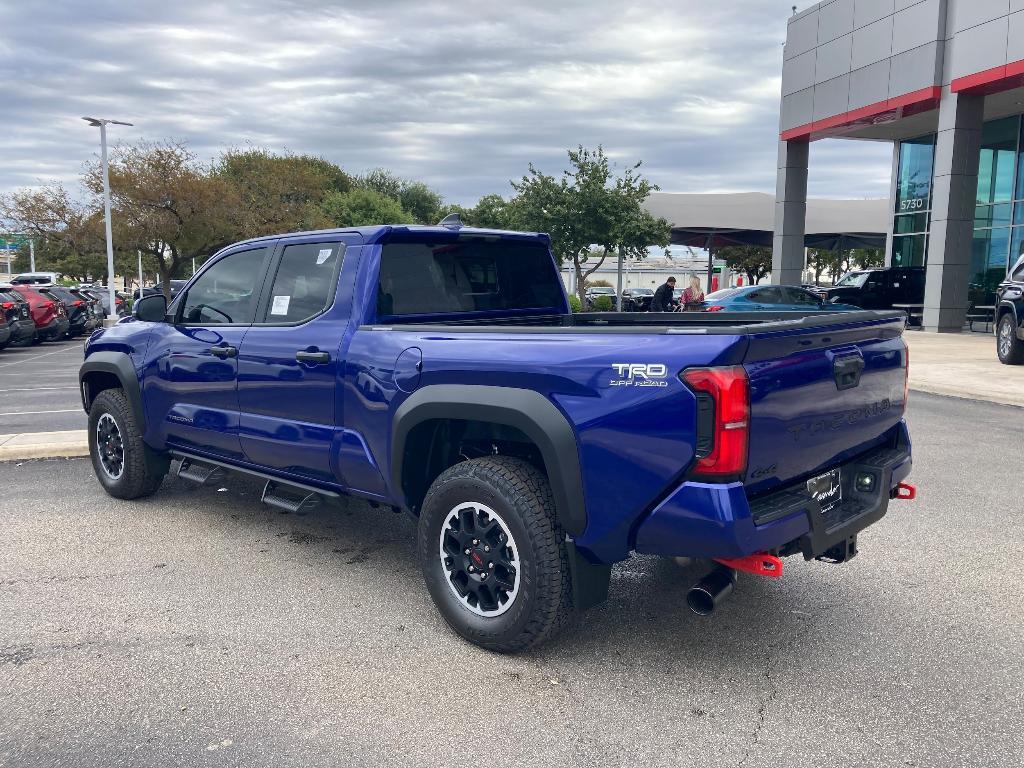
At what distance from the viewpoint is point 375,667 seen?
11.5ft

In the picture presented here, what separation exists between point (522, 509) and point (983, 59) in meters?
22.1

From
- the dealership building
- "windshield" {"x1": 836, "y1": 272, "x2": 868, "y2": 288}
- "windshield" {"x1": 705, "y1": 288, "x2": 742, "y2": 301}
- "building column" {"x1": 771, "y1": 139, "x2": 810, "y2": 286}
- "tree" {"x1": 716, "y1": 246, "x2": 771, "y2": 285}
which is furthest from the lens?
"tree" {"x1": 716, "y1": 246, "x2": 771, "y2": 285}

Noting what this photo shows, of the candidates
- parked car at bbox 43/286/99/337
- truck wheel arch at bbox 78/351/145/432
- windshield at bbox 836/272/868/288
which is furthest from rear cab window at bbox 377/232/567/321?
windshield at bbox 836/272/868/288

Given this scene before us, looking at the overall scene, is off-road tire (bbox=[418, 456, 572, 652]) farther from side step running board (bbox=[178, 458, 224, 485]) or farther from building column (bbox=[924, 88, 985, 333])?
building column (bbox=[924, 88, 985, 333])

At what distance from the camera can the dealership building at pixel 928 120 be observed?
2102 centimetres

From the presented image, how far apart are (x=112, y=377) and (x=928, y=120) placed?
86.6 ft

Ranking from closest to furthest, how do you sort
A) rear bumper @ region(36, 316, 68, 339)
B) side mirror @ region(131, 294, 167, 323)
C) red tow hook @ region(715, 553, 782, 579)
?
red tow hook @ region(715, 553, 782, 579)
side mirror @ region(131, 294, 167, 323)
rear bumper @ region(36, 316, 68, 339)

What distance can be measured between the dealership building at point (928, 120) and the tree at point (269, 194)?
2324 cm

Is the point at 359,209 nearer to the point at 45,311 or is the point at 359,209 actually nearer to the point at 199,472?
the point at 45,311

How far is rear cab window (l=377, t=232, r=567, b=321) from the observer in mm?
4383

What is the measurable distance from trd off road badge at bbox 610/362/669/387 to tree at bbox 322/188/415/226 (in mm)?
54508

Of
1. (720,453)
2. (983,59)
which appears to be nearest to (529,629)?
(720,453)

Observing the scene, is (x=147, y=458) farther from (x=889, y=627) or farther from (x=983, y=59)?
(x=983, y=59)

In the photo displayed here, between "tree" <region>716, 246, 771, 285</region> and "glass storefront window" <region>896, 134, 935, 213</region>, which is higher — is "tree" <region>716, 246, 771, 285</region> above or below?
below
